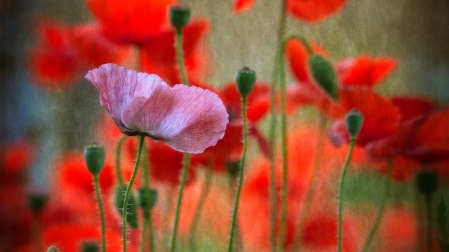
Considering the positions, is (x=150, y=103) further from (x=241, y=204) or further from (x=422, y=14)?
(x=422, y=14)

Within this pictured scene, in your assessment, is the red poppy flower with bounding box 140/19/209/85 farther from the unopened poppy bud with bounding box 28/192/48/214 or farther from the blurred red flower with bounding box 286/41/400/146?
the unopened poppy bud with bounding box 28/192/48/214

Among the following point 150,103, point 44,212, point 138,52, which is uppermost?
point 138,52

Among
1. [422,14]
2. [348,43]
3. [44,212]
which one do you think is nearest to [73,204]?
[44,212]

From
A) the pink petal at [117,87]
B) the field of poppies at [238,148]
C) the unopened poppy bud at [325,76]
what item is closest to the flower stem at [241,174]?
the field of poppies at [238,148]

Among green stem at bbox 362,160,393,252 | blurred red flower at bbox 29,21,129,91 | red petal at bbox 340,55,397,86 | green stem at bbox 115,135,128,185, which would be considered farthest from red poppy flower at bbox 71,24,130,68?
green stem at bbox 362,160,393,252

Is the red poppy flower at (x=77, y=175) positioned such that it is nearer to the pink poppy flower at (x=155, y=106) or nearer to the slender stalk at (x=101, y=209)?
the slender stalk at (x=101, y=209)

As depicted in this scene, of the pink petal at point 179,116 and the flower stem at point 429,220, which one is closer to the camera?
the pink petal at point 179,116
